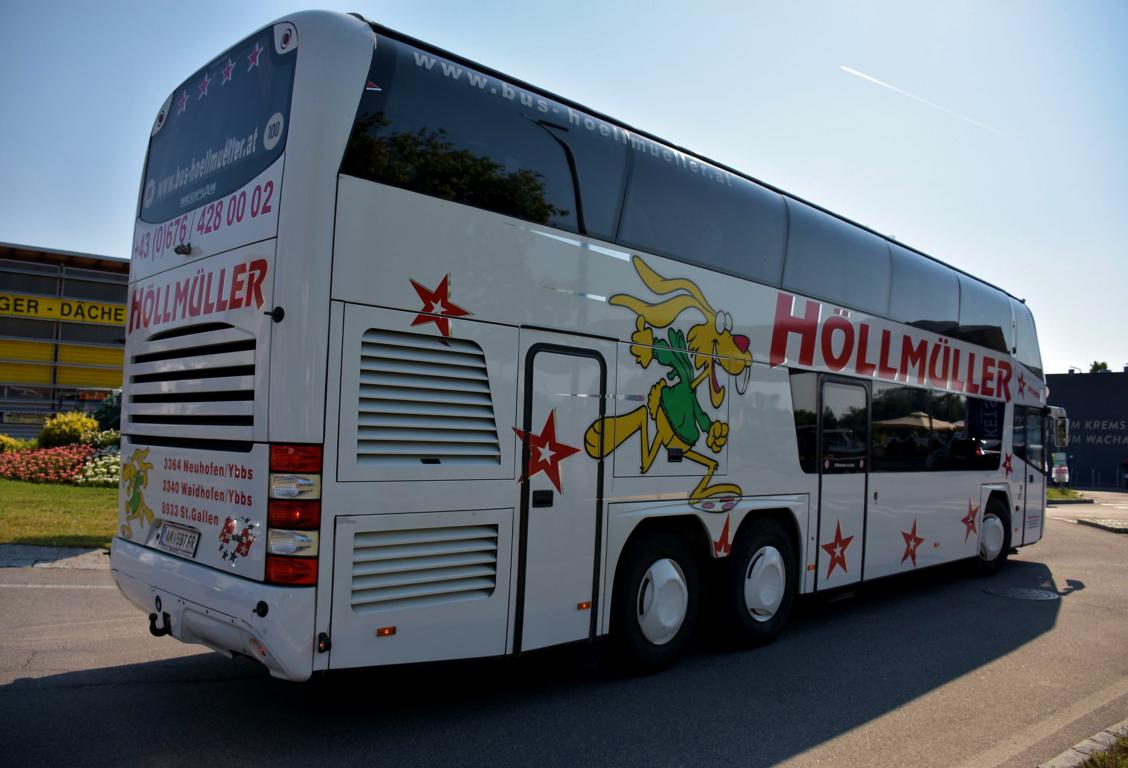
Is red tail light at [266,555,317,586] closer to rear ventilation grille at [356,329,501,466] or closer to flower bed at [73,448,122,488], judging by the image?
rear ventilation grille at [356,329,501,466]

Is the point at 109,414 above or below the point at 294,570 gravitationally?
above

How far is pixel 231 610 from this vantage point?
4.52 meters

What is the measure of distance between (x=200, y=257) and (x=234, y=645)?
2.29m

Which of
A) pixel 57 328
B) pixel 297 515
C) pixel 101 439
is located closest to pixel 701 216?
pixel 297 515

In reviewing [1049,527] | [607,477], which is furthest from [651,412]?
[1049,527]

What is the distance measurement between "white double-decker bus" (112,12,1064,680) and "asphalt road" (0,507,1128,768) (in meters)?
0.50

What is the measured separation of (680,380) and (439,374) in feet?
7.79

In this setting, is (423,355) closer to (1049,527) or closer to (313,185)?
(313,185)

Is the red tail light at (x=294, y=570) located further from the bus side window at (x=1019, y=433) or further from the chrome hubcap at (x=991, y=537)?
the bus side window at (x=1019, y=433)

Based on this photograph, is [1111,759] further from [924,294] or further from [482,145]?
[924,294]

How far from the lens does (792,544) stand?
7.91m

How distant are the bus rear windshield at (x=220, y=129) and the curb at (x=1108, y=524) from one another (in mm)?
20147

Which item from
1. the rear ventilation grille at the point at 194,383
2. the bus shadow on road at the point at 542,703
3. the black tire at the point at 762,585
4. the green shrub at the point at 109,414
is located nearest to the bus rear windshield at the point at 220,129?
the rear ventilation grille at the point at 194,383

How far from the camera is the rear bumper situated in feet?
14.1
